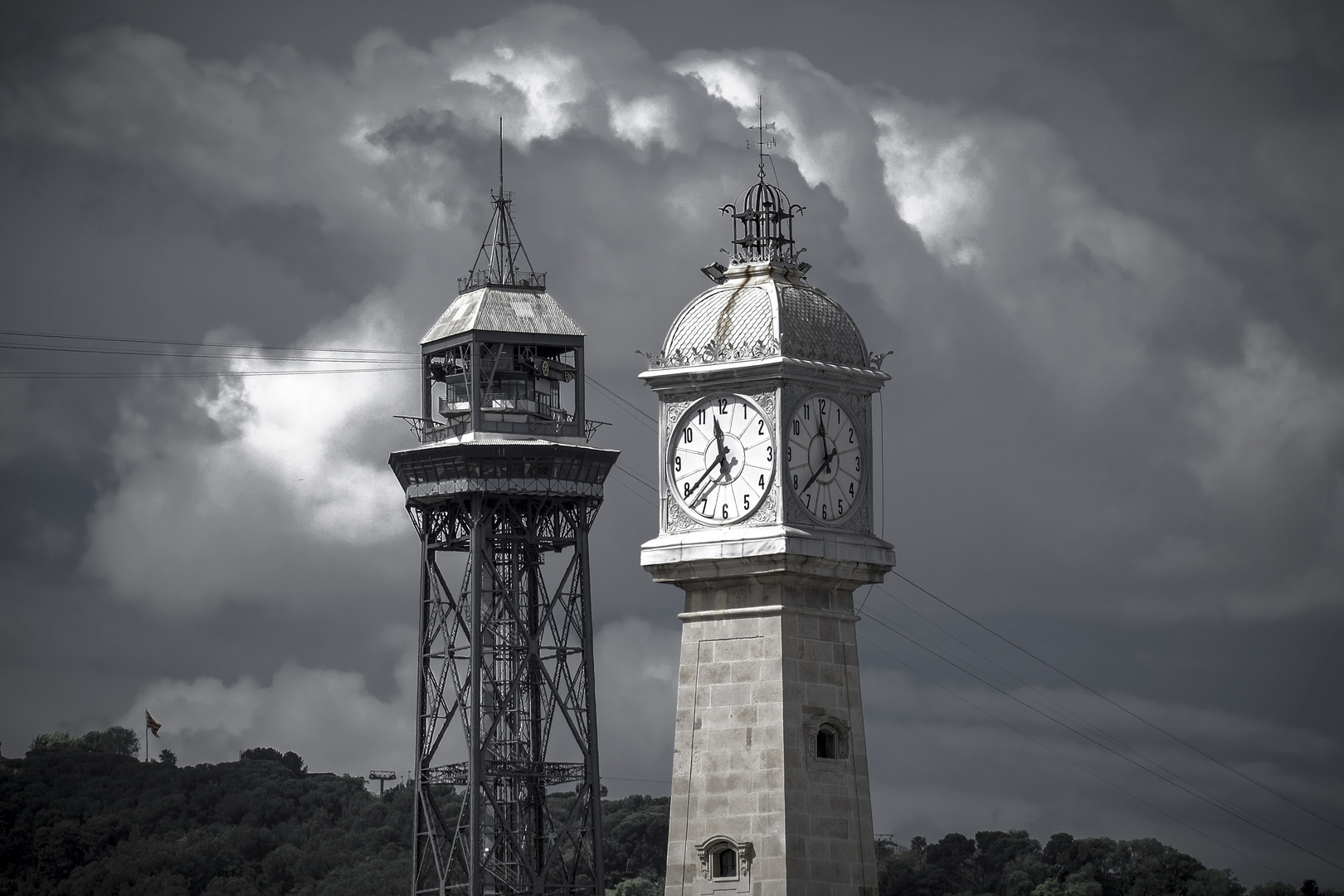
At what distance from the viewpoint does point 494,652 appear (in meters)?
159

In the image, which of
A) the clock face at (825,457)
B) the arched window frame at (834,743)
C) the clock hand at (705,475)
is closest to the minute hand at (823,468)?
the clock face at (825,457)

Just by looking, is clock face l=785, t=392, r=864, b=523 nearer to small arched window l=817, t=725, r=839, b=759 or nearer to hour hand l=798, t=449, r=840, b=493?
hour hand l=798, t=449, r=840, b=493

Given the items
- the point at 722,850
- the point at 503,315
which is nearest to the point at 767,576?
Answer: the point at 722,850

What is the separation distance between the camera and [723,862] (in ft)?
185

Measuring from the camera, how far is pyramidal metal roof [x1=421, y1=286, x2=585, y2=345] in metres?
160

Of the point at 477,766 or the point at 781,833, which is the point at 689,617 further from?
the point at 477,766

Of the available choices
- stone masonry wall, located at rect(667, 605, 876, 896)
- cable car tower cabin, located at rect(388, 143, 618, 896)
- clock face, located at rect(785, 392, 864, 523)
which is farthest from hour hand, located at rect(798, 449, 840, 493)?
cable car tower cabin, located at rect(388, 143, 618, 896)

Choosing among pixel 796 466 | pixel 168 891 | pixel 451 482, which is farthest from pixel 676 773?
pixel 168 891

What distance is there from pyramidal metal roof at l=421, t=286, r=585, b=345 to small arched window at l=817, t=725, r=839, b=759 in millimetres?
103464

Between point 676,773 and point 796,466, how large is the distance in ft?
23.5

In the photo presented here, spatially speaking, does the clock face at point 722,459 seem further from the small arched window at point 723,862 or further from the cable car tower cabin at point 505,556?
the cable car tower cabin at point 505,556

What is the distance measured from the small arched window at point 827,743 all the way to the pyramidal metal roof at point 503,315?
103464 millimetres

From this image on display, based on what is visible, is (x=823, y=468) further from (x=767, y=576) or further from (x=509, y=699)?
(x=509, y=699)

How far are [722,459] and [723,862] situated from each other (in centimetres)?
876
